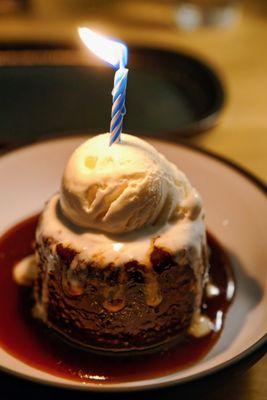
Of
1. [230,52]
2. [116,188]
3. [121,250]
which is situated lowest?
[230,52]

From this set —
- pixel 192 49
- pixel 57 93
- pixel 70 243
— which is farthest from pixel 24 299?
pixel 192 49

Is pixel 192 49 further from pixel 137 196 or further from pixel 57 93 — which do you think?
pixel 137 196

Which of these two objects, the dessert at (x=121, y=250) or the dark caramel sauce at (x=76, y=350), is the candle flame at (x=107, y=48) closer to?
the dessert at (x=121, y=250)

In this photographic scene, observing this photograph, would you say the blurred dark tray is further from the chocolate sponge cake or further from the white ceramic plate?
the chocolate sponge cake

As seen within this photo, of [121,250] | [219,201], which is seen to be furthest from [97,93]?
[121,250]

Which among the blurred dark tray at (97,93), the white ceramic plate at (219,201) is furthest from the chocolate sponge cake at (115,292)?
the blurred dark tray at (97,93)

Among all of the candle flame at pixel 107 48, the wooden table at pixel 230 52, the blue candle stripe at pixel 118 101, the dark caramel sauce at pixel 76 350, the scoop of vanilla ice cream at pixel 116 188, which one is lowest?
the dark caramel sauce at pixel 76 350

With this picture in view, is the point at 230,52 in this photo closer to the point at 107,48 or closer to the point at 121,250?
the point at 107,48
